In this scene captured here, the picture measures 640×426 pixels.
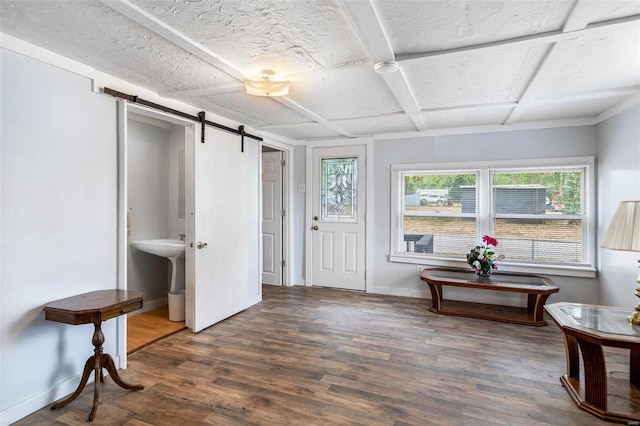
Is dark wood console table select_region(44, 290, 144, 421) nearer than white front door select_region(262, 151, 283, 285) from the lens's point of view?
Yes

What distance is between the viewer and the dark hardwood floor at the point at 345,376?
2.05 m

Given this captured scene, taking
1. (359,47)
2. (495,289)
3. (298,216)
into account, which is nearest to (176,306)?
(298,216)

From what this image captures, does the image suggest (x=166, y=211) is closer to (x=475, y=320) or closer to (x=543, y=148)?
(x=475, y=320)

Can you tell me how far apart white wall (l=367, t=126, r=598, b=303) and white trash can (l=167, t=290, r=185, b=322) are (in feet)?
8.63

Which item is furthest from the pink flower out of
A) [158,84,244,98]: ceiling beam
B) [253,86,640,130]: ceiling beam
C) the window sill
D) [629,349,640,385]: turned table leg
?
[158,84,244,98]: ceiling beam

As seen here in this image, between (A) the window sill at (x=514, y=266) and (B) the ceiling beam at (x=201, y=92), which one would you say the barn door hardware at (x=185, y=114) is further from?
(A) the window sill at (x=514, y=266)

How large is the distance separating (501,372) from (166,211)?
405 cm

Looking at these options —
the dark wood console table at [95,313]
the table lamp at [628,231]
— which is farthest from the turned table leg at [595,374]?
the dark wood console table at [95,313]

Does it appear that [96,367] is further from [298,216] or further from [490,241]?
[490,241]

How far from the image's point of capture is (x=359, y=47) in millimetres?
2088

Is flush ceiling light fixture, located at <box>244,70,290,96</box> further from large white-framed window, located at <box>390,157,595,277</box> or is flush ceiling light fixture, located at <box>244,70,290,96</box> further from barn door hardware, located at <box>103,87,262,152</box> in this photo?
large white-framed window, located at <box>390,157,595,277</box>

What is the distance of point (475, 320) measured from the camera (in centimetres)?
Answer: 375

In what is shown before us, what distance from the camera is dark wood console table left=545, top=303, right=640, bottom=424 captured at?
6.44 ft

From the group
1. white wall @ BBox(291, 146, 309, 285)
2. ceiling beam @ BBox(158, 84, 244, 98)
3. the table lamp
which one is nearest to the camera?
the table lamp
